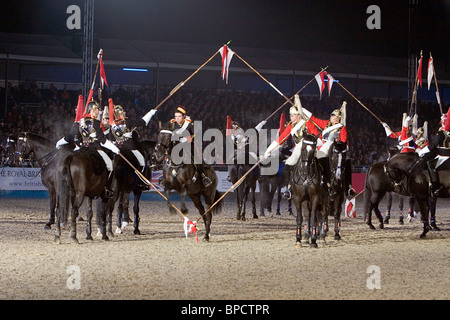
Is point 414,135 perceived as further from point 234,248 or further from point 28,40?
point 28,40

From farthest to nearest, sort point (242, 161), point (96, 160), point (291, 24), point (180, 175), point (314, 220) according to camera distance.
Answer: point (291, 24)
point (242, 161)
point (180, 175)
point (96, 160)
point (314, 220)

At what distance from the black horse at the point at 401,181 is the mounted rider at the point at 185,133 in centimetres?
496

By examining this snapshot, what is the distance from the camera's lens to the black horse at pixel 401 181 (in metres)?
15.5

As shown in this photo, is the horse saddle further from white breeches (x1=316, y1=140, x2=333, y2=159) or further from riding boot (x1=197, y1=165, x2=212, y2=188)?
white breeches (x1=316, y1=140, x2=333, y2=159)

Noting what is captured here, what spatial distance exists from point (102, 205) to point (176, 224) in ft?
12.5

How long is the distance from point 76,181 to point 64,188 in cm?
33

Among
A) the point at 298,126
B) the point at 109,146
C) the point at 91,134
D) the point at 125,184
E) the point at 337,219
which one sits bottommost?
the point at 337,219

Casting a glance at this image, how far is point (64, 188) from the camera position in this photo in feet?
41.1

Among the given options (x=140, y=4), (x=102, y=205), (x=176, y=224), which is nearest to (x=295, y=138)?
(x=102, y=205)

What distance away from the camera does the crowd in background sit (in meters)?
29.6

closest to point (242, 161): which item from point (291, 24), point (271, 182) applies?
point (271, 182)

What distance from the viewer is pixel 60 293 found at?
26.5ft

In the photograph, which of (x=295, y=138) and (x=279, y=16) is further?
(x=279, y=16)

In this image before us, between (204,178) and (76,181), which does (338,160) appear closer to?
(204,178)
